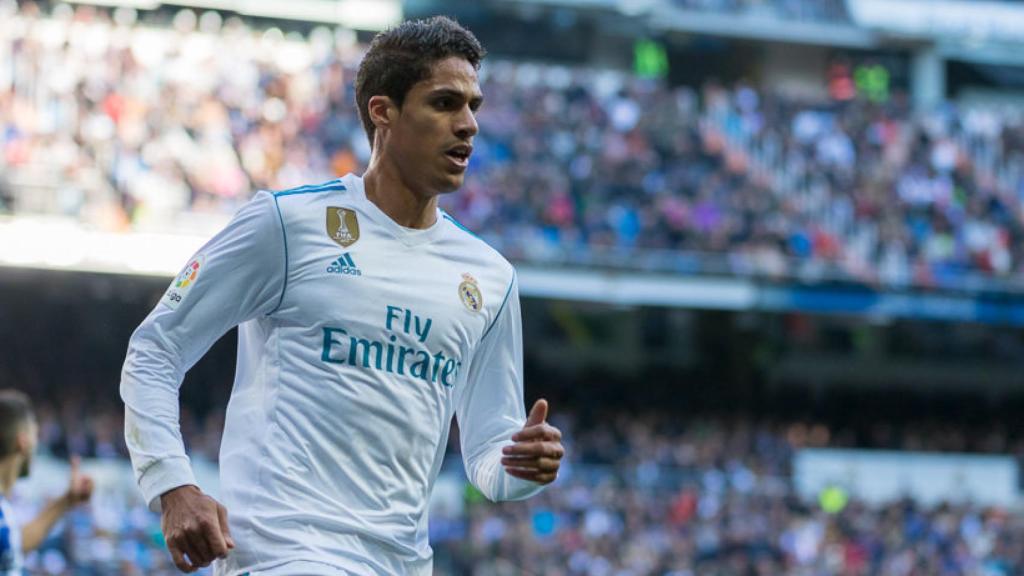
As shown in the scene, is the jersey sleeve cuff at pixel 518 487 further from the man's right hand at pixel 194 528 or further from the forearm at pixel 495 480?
the man's right hand at pixel 194 528

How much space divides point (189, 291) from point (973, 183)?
24.1 metres

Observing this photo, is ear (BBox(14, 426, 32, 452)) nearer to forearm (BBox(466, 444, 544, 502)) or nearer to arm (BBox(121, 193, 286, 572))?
forearm (BBox(466, 444, 544, 502))

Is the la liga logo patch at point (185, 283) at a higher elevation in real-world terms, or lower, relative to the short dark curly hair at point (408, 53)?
lower

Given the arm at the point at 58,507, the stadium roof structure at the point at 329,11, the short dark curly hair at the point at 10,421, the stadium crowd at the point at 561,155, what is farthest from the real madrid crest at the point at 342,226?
the stadium roof structure at the point at 329,11

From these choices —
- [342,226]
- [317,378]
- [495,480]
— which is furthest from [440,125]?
[495,480]

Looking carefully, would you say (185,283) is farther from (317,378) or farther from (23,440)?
(23,440)

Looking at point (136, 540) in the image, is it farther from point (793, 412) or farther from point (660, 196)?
point (793, 412)

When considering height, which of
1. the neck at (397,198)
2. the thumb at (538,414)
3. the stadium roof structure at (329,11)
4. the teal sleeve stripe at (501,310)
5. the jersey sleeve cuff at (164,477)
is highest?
the stadium roof structure at (329,11)

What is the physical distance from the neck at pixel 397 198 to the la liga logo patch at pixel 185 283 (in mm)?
470

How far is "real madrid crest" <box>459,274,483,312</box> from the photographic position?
3771mm

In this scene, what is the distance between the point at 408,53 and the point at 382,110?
6.0 inches

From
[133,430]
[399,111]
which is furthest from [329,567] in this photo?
[399,111]

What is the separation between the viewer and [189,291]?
350 cm

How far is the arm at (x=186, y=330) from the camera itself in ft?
10.8
